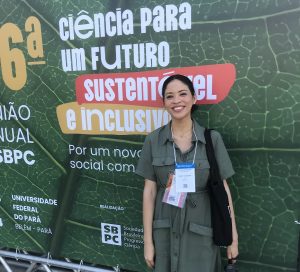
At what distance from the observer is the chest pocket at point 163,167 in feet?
4.92

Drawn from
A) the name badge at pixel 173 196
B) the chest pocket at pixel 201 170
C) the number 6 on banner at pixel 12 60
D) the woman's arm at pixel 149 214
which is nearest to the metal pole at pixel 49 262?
the woman's arm at pixel 149 214

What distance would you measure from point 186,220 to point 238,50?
883 mm

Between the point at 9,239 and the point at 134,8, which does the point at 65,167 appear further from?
the point at 134,8

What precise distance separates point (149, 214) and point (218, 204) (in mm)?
335

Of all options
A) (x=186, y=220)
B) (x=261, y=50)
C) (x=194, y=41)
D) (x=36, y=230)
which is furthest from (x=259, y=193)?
(x=36, y=230)

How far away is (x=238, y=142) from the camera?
1.74 m

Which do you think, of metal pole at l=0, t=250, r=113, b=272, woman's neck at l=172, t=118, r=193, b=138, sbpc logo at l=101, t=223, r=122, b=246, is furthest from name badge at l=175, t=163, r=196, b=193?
metal pole at l=0, t=250, r=113, b=272

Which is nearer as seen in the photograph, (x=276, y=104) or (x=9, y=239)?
(x=276, y=104)

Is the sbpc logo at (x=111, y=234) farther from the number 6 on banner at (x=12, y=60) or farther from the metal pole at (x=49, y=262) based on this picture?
the number 6 on banner at (x=12, y=60)

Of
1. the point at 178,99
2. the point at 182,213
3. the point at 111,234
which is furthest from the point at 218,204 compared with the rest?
the point at 111,234

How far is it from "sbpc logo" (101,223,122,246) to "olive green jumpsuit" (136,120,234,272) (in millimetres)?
500

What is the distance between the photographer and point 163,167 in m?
1.52

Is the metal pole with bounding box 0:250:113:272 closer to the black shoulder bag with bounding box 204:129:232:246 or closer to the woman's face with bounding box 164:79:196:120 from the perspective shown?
the black shoulder bag with bounding box 204:129:232:246

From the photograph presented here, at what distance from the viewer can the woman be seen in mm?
1494
